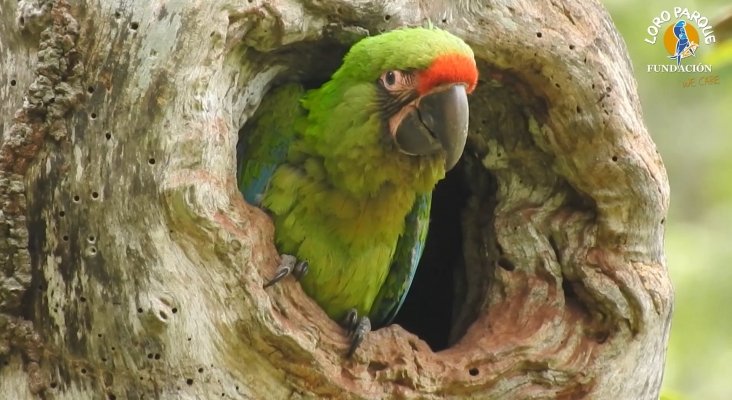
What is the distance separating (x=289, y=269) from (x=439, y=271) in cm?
140

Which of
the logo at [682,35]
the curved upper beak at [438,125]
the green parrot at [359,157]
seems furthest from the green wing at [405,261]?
the logo at [682,35]

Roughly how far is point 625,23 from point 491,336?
3.59 metres

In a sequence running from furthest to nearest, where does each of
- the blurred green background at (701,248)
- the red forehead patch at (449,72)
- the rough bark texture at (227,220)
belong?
the blurred green background at (701,248), the red forehead patch at (449,72), the rough bark texture at (227,220)

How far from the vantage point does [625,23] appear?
5988 mm

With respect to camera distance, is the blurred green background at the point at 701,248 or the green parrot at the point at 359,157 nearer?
the green parrot at the point at 359,157

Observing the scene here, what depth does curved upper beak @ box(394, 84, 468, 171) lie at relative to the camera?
8.98ft

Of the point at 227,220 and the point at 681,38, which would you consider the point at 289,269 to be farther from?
the point at 681,38

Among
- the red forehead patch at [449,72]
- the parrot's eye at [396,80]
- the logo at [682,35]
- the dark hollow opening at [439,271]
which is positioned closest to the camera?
the red forehead patch at [449,72]

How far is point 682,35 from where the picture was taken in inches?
185

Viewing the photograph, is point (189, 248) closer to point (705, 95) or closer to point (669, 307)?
point (669, 307)

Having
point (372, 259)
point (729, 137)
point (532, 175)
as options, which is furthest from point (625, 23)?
point (372, 259)

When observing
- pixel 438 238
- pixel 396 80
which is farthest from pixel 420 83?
pixel 438 238

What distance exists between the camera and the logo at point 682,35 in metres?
4.60

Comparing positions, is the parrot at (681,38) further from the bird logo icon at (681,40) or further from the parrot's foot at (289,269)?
the parrot's foot at (289,269)
